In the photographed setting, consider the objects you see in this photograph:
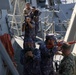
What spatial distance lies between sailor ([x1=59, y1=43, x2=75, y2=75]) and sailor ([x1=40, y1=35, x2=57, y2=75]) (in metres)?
0.20

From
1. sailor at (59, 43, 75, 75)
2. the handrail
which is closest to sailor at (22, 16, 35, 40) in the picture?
sailor at (59, 43, 75, 75)

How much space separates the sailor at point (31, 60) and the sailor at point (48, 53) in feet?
0.25

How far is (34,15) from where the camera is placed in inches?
251

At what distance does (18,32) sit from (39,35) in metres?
0.71

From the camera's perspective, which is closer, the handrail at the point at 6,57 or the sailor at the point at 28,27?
the handrail at the point at 6,57

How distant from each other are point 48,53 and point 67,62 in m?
0.30

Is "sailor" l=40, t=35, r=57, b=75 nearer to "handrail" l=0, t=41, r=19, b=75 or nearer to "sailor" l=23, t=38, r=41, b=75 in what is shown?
"sailor" l=23, t=38, r=41, b=75

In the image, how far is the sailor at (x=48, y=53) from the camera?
12.6ft

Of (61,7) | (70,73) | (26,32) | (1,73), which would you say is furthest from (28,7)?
(61,7)

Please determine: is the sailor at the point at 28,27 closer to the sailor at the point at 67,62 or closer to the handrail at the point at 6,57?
the sailor at the point at 67,62

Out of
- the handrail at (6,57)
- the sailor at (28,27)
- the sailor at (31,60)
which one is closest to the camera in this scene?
the handrail at (6,57)

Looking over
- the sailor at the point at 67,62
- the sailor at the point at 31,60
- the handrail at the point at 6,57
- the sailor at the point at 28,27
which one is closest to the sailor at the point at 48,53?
the sailor at the point at 31,60

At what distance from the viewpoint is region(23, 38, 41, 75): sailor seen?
12.6ft

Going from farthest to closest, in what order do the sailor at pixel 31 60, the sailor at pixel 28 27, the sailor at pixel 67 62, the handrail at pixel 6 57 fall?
1. the sailor at pixel 28 27
2. the sailor at pixel 31 60
3. the sailor at pixel 67 62
4. the handrail at pixel 6 57
